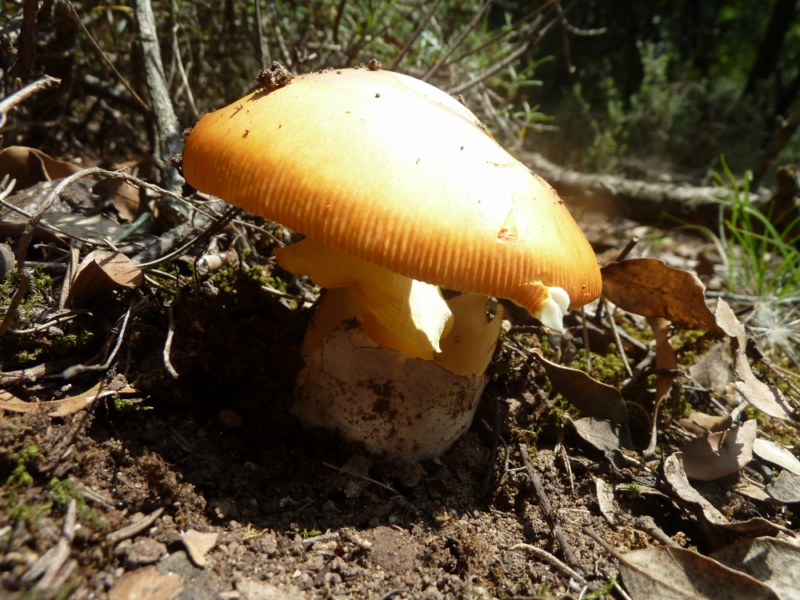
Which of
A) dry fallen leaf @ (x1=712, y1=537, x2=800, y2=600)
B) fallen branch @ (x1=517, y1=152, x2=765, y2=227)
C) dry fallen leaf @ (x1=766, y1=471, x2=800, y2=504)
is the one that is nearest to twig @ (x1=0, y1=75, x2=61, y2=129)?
dry fallen leaf @ (x1=712, y1=537, x2=800, y2=600)

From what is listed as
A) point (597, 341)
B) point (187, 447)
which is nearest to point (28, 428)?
point (187, 447)

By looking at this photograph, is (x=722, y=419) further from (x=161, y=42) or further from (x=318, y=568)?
(x=161, y=42)

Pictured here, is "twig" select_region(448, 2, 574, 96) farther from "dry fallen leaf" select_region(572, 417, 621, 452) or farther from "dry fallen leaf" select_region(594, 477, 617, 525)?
"dry fallen leaf" select_region(594, 477, 617, 525)

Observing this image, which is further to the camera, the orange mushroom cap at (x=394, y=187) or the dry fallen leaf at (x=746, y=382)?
the dry fallen leaf at (x=746, y=382)

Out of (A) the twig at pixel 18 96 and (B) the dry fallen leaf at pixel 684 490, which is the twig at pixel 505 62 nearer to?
(A) the twig at pixel 18 96

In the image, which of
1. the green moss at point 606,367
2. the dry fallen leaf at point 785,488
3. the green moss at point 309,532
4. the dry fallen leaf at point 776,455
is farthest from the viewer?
the green moss at point 606,367

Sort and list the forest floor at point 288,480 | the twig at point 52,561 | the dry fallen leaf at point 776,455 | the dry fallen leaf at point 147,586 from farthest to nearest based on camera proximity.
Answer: the dry fallen leaf at point 776,455 → the forest floor at point 288,480 → the dry fallen leaf at point 147,586 → the twig at point 52,561

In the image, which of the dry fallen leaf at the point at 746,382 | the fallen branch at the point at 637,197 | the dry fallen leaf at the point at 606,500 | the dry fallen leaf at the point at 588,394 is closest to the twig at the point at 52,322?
the dry fallen leaf at the point at 588,394
